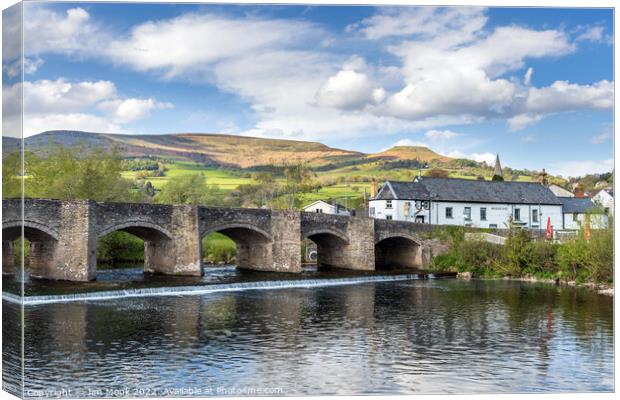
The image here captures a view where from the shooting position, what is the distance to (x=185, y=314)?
72.1 feet

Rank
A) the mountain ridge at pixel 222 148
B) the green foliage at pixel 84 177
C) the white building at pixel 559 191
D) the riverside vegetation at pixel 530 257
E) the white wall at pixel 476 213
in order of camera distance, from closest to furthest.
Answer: the mountain ridge at pixel 222 148
the riverside vegetation at pixel 530 257
the green foliage at pixel 84 177
the white wall at pixel 476 213
the white building at pixel 559 191

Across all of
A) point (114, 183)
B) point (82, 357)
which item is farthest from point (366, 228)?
point (82, 357)

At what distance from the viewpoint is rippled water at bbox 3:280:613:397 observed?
1227 cm

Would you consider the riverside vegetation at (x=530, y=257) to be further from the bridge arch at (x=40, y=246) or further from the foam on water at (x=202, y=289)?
the bridge arch at (x=40, y=246)

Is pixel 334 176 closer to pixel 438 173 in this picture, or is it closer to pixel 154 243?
pixel 438 173

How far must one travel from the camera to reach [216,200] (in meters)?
51.8

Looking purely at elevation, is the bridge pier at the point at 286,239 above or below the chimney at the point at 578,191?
below

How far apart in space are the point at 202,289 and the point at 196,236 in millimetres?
4634

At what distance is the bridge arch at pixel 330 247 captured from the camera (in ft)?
129

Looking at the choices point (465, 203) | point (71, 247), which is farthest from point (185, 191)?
point (71, 247)

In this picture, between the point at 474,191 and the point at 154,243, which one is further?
the point at 474,191

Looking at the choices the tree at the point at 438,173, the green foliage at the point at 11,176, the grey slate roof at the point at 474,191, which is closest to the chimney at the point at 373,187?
the grey slate roof at the point at 474,191

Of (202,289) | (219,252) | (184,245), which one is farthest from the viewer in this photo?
(219,252)

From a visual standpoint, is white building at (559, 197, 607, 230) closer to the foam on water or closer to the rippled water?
the foam on water
